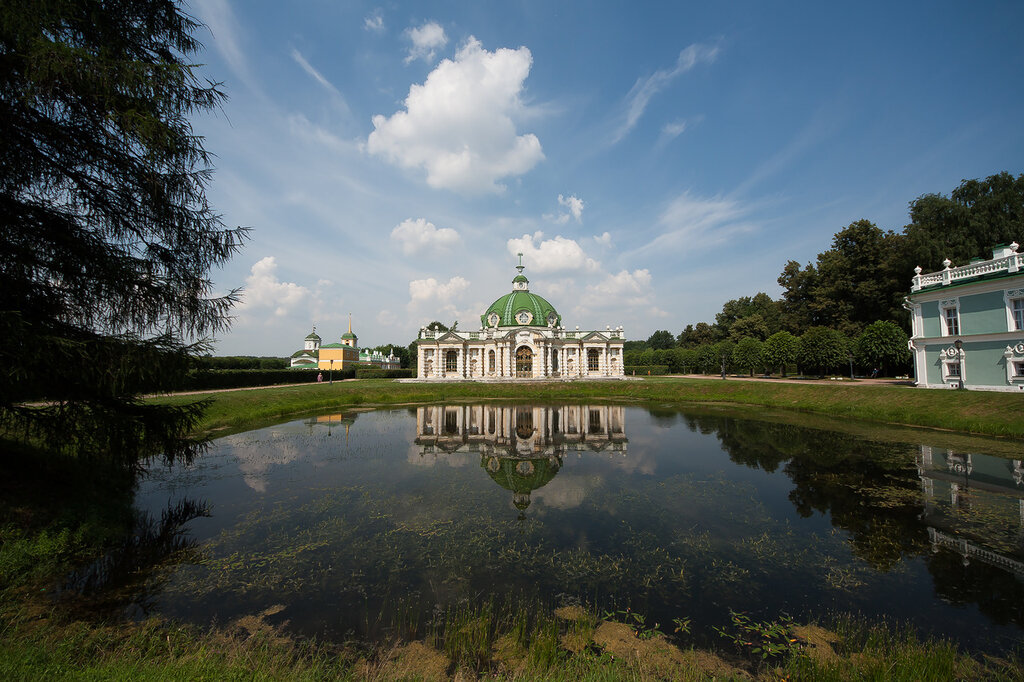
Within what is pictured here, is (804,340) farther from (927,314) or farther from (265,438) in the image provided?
(265,438)

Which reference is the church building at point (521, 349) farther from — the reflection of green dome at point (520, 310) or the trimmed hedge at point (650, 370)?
the trimmed hedge at point (650, 370)

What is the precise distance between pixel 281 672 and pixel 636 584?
4.71m

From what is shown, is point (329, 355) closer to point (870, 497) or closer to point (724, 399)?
point (724, 399)

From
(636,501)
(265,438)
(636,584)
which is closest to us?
(636,584)

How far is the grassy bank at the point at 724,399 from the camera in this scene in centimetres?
1773

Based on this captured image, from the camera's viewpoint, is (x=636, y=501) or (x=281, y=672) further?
(x=636, y=501)

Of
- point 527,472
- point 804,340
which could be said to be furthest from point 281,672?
point 804,340

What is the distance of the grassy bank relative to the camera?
17734 millimetres

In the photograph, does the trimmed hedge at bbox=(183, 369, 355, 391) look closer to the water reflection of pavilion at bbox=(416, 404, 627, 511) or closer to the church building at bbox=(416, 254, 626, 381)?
the church building at bbox=(416, 254, 626, 381)

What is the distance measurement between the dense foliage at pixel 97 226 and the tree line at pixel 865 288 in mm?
42963

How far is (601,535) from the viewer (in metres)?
8.02

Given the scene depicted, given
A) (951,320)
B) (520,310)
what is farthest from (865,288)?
→ (520,310)

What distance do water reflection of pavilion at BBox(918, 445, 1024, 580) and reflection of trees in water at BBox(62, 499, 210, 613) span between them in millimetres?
12902

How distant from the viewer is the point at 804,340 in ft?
141
